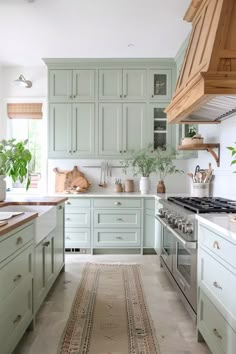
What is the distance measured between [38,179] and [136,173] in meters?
1.51

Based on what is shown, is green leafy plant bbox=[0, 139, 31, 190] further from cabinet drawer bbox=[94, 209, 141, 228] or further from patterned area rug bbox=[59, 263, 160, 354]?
cabinet drawer bbox=[94, 209, 141, 228]

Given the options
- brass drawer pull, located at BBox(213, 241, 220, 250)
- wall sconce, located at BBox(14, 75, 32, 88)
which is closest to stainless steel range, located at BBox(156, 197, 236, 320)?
brass drawer pull, located at BBox(213, 241, 220, 250)

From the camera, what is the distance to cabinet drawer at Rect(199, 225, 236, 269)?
4.89ft

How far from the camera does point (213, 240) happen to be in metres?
1.75

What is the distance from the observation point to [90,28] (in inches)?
133

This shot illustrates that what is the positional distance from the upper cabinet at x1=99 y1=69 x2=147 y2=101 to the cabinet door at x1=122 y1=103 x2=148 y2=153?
0.46 ft

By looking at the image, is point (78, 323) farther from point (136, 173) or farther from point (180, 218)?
point (136, 173)

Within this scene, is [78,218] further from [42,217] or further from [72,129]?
[42,217]

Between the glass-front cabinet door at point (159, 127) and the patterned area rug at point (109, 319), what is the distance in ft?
6.26

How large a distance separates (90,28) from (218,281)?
2.90 m

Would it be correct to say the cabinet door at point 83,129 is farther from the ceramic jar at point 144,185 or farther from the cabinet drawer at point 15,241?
the cabinet drawer at point 15,241

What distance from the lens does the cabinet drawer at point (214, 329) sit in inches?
59.5

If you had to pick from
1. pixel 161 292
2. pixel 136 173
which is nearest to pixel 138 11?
pixel 136 173

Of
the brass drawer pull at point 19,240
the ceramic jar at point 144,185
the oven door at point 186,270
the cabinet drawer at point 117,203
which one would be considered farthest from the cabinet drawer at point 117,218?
the brass drawer pull at point 19,240
